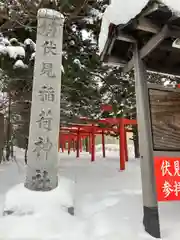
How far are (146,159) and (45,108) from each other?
6.80 ft

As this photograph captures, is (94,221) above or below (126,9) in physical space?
below

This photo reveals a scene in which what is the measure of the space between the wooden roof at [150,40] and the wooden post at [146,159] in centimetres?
38

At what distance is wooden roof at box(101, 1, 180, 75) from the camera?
9.36 ft

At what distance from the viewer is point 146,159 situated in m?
3.14

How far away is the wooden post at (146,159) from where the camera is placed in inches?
118

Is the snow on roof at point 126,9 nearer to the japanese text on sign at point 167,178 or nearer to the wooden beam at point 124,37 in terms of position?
the wooden beam at point 124,37

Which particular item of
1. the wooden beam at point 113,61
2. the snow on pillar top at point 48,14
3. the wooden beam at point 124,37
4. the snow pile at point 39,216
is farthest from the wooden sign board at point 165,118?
the snow on pillar top at point 48,14

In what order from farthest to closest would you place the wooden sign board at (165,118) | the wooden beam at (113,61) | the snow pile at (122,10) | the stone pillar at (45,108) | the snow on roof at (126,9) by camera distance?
the stone pillar at (45,108)
the wooden beam at (113,61)
the wooden sign board at (165,118)
the snow pile at (122,10)
the snow on roof at (126,9)

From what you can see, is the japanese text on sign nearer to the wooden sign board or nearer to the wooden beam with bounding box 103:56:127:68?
the wooden sign board

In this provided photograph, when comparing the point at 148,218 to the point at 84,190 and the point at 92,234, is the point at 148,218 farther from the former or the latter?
the point at 84,190

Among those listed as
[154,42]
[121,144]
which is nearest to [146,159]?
[154,42]

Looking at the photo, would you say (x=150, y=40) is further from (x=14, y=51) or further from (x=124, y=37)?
(x=14, y=51)

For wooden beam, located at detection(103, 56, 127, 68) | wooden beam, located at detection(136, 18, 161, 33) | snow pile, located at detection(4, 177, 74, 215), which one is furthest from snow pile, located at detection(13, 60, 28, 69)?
wooden beam, located at detection(136, 18, 161, 33)

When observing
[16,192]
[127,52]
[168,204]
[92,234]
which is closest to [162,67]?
[127,52]
